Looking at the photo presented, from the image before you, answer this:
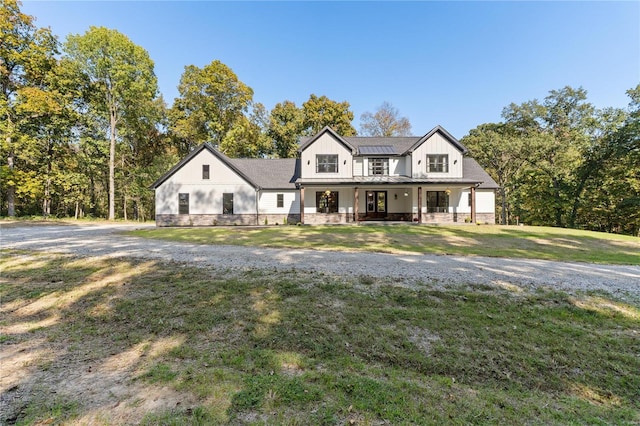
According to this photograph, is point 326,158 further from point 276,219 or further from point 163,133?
point 163,133

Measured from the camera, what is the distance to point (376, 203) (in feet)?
75.6

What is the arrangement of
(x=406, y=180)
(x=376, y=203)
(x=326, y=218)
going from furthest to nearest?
(x=376, y=203)
(x=326, y=218)
(x=406, y=180)

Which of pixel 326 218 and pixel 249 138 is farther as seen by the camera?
pixel 249 138

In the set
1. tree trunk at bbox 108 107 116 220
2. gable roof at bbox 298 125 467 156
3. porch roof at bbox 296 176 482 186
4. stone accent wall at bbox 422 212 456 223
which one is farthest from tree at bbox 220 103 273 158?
stone accent wall at bbox 422 212 456 223

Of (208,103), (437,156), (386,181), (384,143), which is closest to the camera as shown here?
(386,181)

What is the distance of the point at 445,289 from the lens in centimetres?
553

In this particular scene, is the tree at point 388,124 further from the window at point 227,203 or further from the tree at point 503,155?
the window at point 227,203

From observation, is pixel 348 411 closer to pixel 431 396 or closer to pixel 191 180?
pixel 431 396

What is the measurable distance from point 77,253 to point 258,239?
19.6ft

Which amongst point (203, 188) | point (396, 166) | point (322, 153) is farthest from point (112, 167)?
point (396, 166)

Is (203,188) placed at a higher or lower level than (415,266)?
higher

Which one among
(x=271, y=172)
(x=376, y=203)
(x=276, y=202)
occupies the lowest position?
(x=376, y=203)

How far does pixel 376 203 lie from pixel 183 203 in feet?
47.8

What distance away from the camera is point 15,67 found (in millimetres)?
24562
